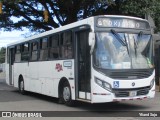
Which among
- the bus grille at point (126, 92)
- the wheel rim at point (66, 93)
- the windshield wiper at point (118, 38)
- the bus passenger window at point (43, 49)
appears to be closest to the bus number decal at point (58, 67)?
the wheel rim at point (66, 93)

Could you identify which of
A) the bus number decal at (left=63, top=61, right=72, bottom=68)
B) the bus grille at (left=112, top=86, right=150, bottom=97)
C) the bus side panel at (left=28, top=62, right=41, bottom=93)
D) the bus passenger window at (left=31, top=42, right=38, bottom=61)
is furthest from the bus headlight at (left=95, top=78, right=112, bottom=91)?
the bus passenger window at (left=31, top=42, right=38, bottom=61)

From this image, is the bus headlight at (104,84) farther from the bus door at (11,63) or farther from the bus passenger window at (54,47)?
the bus door at (11,63)

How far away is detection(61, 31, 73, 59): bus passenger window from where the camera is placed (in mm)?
14274

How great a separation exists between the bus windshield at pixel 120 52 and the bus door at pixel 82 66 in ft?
1.88

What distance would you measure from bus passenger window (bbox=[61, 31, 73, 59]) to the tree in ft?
29.8

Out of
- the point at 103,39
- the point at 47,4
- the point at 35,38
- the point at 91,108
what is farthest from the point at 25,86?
the point at 47,4

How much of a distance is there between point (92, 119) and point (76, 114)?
138cm

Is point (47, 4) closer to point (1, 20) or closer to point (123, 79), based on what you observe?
point (1, 20)

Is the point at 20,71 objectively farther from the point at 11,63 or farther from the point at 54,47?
the point at 54,47

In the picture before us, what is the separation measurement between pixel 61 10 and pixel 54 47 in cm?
1529

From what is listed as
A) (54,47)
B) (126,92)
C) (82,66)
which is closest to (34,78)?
(54,47)

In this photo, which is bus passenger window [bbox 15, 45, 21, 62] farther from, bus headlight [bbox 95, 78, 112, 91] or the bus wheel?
bus headlight [bbox 95, 78, 112, 91]

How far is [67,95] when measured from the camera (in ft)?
48.0

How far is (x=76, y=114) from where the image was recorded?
12.6 meters
